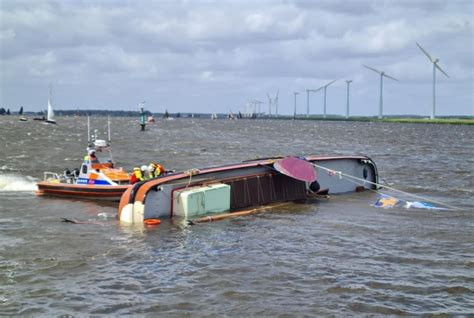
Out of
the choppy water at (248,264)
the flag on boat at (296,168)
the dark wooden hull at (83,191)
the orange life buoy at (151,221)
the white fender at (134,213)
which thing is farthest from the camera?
the dark wooden hull at (83,191)

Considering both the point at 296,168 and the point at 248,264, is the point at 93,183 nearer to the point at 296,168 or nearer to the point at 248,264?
the point at 296,168

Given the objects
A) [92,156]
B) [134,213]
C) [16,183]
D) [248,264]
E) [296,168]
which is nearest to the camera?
[248,264]

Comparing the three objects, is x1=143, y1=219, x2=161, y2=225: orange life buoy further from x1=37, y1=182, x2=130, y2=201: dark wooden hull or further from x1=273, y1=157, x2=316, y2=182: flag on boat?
x1=273, y1=157, x2=316, y2=182: flag on boat

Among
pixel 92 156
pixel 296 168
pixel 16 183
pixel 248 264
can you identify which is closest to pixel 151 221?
pixel 248 264

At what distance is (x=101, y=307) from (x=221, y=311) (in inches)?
79.8

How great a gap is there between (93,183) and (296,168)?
8.38 m

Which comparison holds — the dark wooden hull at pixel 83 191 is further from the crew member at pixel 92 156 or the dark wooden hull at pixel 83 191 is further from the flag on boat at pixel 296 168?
the flag on boat at pixel 296 168

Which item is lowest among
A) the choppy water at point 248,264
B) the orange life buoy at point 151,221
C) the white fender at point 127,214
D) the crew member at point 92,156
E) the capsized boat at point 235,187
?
the choppy water at point 248,264

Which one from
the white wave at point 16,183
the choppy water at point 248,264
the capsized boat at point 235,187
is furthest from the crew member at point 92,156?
the capsized boat at point 235,187

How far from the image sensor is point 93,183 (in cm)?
2277

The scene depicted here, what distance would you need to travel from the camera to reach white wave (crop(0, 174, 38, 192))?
2664cm

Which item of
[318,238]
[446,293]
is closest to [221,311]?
[446,293]

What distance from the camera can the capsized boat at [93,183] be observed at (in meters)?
22.0

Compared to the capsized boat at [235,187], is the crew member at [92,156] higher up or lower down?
higher up
